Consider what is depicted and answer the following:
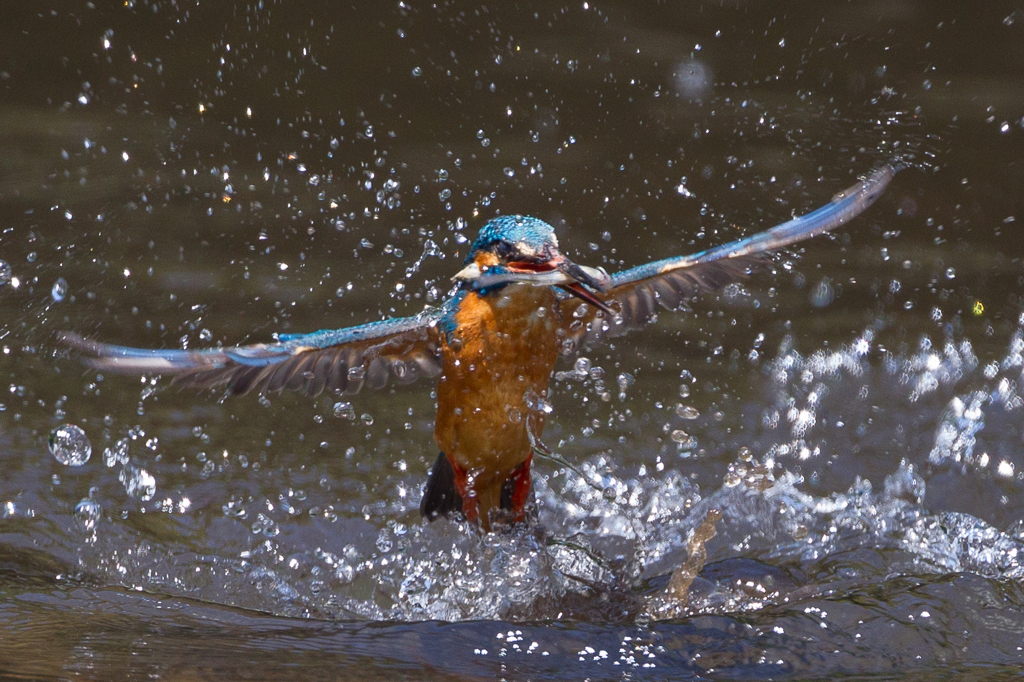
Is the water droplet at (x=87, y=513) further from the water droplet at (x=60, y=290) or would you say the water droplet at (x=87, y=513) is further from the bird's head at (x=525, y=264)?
the water droplet at (x=60, y=290)

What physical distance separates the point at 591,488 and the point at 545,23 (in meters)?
2.78

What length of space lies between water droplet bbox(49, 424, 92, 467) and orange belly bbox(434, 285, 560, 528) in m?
1.56

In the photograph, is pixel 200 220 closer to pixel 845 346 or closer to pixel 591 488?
pixel 591 488

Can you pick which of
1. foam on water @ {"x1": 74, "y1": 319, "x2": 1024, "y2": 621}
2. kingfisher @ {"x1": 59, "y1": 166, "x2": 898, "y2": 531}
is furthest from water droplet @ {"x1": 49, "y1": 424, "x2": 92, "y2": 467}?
kingfisher @ {"x1": 59, "y1": 166, "x2": 898, "y2": 531}

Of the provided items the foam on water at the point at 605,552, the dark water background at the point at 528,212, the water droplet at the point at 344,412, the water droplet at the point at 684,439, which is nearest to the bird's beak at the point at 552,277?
the foam on water at the point at 605,552

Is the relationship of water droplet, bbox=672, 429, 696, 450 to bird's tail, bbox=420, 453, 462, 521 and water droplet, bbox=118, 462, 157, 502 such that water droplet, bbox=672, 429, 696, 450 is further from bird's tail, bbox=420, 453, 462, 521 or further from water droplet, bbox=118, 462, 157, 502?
water droplet, bbox=118, 462, 157, 502

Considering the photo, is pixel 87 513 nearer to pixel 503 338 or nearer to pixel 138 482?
pixel 138 482

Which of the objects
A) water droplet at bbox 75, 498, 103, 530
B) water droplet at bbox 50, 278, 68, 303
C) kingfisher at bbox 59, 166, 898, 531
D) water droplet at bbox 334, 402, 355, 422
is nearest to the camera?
kingfisher at bbox 59, 166, 898, 531

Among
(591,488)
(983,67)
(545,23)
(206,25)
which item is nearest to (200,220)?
(206,25)

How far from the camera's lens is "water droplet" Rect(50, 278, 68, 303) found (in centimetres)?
553

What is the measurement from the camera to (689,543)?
3.65 m

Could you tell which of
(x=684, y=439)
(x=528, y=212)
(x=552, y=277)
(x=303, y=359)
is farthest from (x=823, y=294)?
(x=303, y=359)

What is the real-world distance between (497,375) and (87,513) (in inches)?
65.8

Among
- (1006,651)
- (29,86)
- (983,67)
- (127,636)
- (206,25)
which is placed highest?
(983,67)
